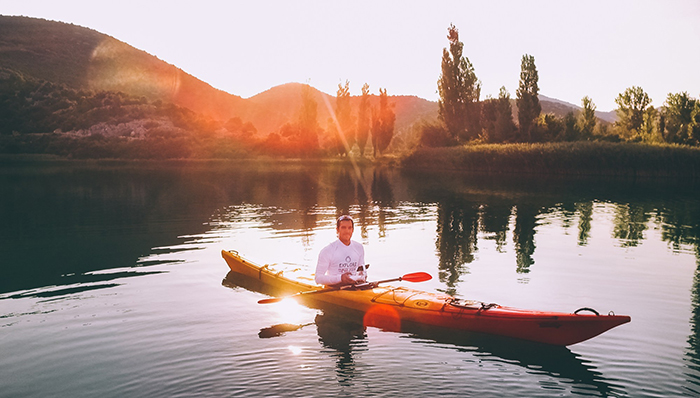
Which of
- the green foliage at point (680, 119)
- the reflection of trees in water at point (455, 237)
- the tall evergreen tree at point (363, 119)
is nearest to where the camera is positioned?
the reflection of trees in water at point (455, 237)

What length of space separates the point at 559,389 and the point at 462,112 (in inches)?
2353

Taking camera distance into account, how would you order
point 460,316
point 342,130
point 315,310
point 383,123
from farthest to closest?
1. point 342,130
2. point 383,123
3. point 315,310
4. point 460,316

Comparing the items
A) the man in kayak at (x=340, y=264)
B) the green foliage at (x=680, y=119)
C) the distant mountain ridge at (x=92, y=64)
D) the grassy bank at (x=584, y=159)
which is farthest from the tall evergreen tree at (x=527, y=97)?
the distant mountain ridge at (x=92, y=64)

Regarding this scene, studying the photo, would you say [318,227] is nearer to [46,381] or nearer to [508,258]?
[508,258]

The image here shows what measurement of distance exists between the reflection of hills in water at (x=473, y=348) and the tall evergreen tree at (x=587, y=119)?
53.1 m

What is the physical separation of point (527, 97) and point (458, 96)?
30.3 feet

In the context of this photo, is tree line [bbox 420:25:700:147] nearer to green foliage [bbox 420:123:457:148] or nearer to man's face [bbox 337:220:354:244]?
green foliage [bbox 420:123:457:148]

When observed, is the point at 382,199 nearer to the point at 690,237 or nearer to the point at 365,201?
the point at 365,201

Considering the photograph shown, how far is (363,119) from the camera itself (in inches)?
3179

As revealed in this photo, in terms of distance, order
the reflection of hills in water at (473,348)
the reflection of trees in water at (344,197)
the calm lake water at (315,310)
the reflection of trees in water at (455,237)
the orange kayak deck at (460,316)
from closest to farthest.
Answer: the calm lake water at (315,310)
the reflection of hills in water at (473,348)
the orange kayak deck at (460,316)
the reflection of trees in water at (455,237)
the reflection of trees in water at (344,197)

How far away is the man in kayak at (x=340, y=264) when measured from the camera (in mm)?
9102

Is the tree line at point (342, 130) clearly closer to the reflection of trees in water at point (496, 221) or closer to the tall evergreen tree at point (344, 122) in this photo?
the tall evergreen tree at point (344, 122)

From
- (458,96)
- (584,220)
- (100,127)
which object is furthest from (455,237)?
(100,127)

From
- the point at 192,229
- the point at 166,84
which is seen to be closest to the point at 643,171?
the point at 192,229
